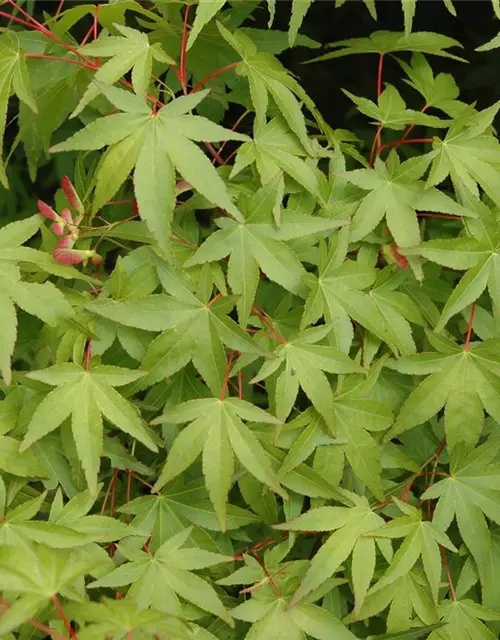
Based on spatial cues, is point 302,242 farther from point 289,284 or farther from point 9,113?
point 9,113

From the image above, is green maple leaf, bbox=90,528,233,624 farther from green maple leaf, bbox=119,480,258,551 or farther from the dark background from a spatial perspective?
the dark background

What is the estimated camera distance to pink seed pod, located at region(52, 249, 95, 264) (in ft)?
4.64

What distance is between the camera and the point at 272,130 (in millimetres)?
1464

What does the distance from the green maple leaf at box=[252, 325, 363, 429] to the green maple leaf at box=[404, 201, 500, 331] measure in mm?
195

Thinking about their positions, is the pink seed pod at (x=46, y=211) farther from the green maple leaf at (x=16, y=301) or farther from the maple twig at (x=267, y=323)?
the maple twig at (x=267, y=323)

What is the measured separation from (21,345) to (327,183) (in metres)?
0.70

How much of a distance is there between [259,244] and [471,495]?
622mm

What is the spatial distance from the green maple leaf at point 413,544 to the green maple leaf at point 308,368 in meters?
0.24

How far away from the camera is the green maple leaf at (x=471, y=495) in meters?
1.48

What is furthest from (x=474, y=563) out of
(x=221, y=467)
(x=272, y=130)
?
(x=272, y=130)

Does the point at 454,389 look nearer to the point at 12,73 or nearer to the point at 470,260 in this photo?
the point at 470,260

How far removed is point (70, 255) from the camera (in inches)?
56.0

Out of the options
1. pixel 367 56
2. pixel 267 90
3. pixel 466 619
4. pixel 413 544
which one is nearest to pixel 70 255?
pixel 267 90

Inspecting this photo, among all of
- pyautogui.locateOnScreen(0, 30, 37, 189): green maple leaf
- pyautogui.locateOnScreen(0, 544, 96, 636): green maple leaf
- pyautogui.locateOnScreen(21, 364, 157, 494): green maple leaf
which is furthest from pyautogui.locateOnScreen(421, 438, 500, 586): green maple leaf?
pyautogui.locateOnScreen(0, 30, 37, 189): green maple leaf
